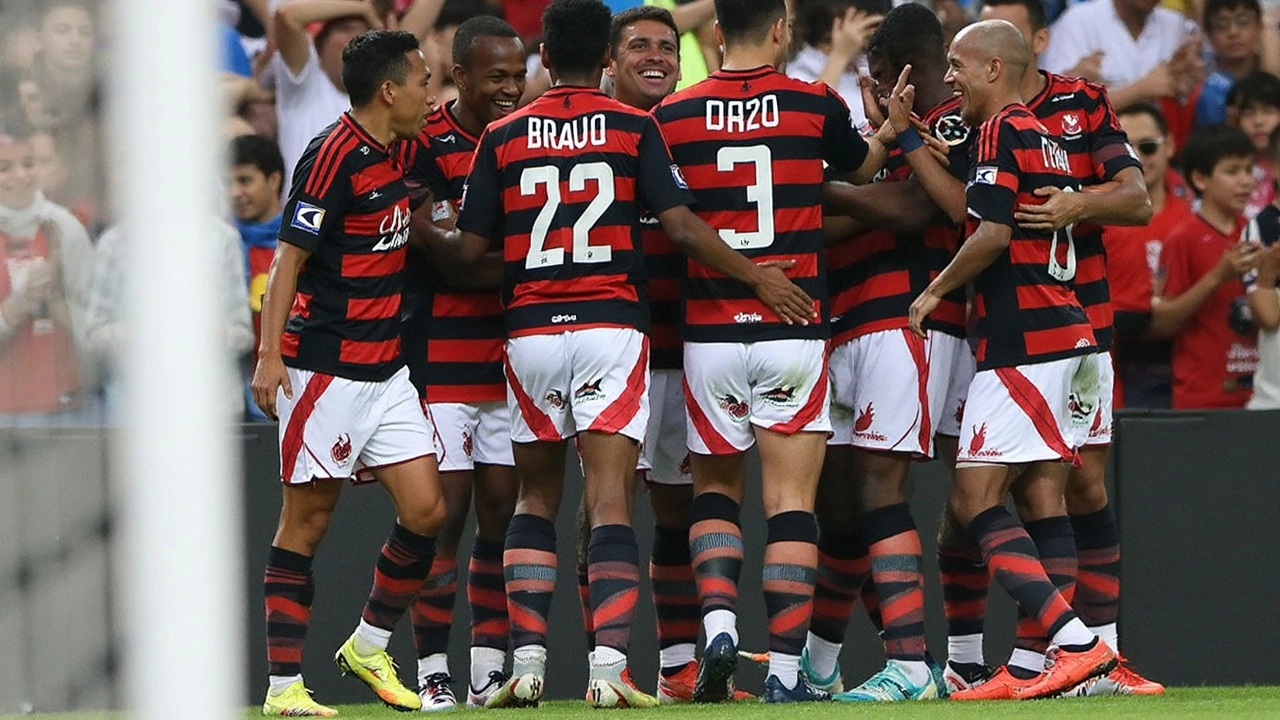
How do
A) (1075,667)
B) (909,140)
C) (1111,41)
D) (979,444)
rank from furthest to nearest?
(1111,41) → (909,140) → (979,444) → (1075,667)

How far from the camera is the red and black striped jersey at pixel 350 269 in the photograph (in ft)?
21.2

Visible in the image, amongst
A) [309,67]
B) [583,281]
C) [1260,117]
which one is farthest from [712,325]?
[1260,117]

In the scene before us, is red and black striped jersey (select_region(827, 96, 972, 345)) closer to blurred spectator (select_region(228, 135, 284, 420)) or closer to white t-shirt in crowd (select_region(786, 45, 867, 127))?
white t-shirt in crowd (select_region(786, 45, 867, 127))

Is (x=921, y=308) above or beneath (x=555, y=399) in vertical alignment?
above

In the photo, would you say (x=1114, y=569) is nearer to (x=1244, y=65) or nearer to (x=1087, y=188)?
(x=1087, y=188)

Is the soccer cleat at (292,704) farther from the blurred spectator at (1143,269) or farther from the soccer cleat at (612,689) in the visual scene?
the blurred spectator at (1143,269)

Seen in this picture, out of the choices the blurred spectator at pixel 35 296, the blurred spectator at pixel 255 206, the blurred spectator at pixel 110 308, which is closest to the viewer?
the blurred spectator at pixel 110 308

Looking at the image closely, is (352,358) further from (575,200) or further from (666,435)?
(666,435)

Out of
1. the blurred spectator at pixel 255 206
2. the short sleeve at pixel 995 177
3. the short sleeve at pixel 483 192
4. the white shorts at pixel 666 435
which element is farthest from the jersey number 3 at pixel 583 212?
the blurred spectator at pixel 255 206

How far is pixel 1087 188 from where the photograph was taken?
6945 mm

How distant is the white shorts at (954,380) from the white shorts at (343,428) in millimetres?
1811

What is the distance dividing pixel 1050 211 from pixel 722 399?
48.4 inches

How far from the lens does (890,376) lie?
22.5 ft

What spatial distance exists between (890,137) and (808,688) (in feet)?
6.24
